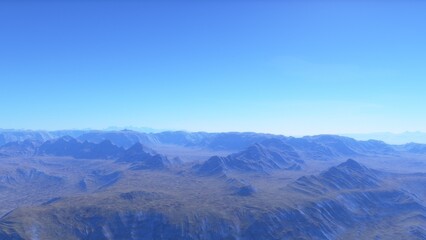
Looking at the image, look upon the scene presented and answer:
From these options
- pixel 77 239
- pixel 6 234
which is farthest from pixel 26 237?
pixel 77 239

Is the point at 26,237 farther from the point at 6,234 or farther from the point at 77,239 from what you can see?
the point at 77,239

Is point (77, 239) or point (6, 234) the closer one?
point (6, 234)

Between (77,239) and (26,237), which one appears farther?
(77,239)

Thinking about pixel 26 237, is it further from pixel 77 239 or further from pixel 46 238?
pixel 77 239

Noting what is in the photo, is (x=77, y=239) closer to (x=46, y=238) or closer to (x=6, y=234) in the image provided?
(x=46, y=238)

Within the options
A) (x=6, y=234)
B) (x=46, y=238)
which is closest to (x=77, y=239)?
(x=46, y=238)
